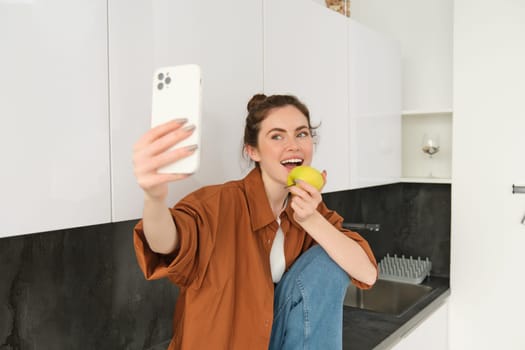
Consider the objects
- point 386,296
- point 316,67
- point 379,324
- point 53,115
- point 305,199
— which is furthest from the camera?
point 386,296

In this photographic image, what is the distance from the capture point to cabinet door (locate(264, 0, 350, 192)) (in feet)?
4.60

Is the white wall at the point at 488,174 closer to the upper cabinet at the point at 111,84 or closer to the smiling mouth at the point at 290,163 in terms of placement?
the upper cabinet at the point at 111,84

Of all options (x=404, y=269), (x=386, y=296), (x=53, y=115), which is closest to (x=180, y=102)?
(x=53, y=115)

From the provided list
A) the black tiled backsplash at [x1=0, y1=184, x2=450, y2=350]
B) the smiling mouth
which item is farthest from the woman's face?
the black tiled backsplash at [x1=0, y1=184, x2=450, y2=350]

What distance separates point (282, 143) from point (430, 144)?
1490 mm

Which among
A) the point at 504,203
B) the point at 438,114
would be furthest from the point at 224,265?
the point at 438,114

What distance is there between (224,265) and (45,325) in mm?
522

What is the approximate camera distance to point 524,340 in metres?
2.05

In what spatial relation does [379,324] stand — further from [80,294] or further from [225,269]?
[80,294]

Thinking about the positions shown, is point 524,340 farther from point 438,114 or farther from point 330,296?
point 330,296

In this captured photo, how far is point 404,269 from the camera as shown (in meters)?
2.45

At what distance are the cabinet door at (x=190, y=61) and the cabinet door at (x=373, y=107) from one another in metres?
0.63

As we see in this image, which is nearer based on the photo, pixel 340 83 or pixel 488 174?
pixel 340 83

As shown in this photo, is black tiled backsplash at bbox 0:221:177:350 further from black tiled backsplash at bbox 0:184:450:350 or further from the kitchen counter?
the kitchen counter
